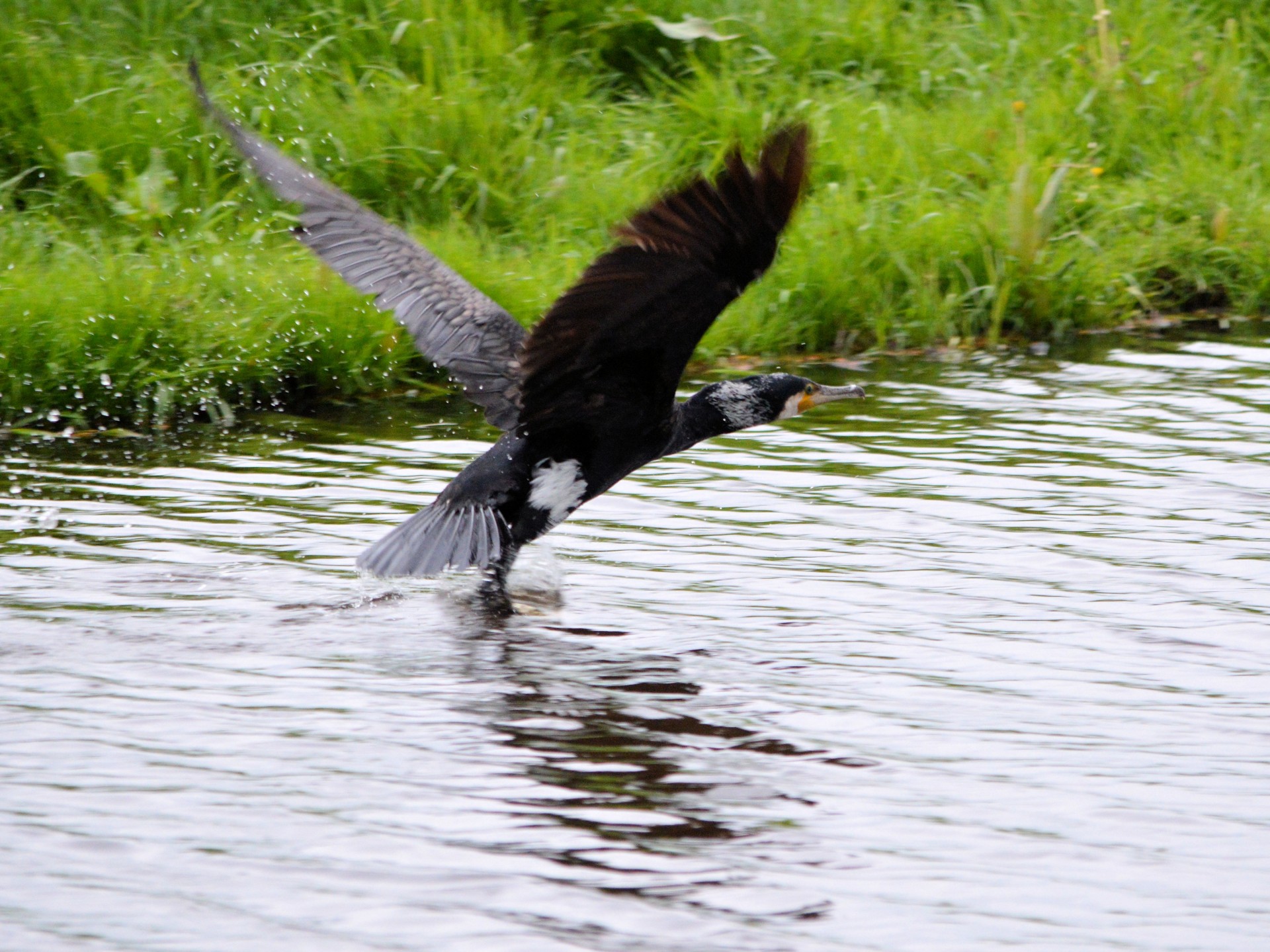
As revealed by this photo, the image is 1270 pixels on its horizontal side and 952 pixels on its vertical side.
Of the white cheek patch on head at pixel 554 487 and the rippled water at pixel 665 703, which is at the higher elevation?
the white cheek patch on head at pixel 554 487

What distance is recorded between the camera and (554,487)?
4844 millimetres

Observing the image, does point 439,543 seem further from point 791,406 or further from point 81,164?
point 81,164

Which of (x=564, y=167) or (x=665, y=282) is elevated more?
(x=564, y=167)

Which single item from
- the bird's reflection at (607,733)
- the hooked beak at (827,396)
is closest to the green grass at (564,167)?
the hooked beak at (827,396)

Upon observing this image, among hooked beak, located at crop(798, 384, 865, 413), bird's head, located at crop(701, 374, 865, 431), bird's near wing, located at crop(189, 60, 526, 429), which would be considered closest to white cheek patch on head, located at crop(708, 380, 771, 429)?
bird's head, located at crop(701, 374, 865, 431)

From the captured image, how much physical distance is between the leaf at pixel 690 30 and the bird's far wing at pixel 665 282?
15.7 feet

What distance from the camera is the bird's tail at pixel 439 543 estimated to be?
173 inches

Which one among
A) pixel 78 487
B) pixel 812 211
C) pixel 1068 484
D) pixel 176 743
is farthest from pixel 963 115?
pixel 176 743

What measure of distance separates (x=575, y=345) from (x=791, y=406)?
A: 3.86 ft

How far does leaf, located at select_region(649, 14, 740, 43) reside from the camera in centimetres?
889

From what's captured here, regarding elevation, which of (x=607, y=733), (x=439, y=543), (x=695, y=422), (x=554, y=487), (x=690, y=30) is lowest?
(x=607, y=733)

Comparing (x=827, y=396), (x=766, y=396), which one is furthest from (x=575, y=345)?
(x=827, y=396)

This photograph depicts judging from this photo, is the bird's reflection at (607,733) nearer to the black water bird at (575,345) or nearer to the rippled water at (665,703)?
the rippled water at (665,703)

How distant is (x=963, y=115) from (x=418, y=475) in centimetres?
423
